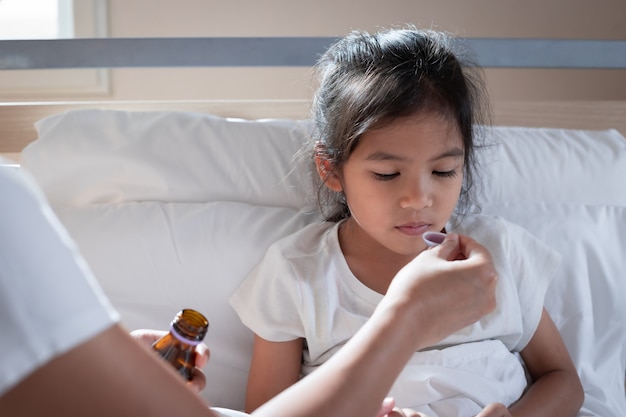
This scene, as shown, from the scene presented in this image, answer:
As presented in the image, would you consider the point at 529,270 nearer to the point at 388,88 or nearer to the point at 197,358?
the point at 388,88

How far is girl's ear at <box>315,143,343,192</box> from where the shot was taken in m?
1.22

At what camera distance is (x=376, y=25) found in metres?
2.45

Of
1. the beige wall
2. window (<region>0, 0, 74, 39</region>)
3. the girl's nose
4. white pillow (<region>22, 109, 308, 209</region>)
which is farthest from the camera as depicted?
window (<region>0, 0, 74, 39</region>)

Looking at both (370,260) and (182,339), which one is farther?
(370,260)

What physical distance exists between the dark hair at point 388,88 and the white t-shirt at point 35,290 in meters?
0.73

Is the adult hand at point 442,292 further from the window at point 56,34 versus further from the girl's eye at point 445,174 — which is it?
the window at point 56,34

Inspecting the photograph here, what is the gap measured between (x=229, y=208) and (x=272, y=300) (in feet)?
0.75

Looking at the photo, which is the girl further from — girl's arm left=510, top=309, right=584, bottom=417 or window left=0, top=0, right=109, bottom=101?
window left=0, top=0, right=109, bottom=101

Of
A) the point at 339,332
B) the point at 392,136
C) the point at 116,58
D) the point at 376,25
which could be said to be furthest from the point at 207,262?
the point at 376,25

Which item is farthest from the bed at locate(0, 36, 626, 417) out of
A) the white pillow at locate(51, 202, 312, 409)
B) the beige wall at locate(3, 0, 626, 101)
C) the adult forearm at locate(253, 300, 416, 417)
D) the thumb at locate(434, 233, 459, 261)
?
the beige wall at locate(3, 0, 626, 101)

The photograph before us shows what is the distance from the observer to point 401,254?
1226mm

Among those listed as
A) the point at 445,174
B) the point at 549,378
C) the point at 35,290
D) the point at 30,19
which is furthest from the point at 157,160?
the point at 30,19

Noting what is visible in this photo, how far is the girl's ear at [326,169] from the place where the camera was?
4.00 feet

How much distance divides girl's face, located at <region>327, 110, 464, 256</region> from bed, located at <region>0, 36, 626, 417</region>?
0.23m
